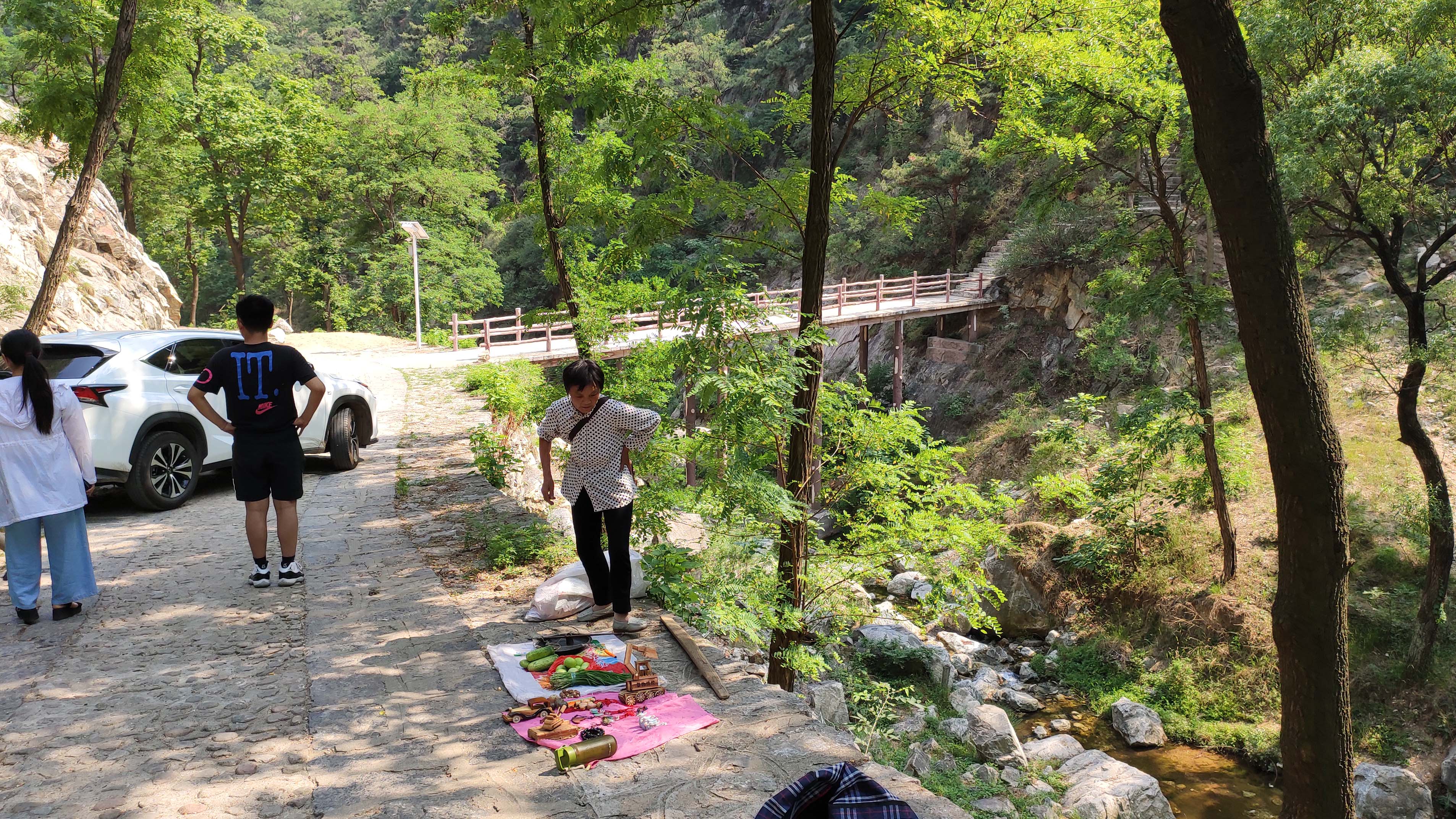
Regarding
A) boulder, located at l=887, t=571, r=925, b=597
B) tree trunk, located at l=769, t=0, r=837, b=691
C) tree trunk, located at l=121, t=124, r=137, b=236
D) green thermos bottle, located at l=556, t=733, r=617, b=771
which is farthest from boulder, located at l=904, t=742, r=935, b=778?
tree trunk, located at l=121, t=124, r=137, b=236

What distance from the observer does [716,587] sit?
16.6 ft

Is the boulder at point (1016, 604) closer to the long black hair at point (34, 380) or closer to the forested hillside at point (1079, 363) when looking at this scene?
the forested hillside at point (1079, 363)

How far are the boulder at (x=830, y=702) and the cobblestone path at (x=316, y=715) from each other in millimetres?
3667

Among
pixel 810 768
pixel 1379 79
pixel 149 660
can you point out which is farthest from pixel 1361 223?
pixel 149 660

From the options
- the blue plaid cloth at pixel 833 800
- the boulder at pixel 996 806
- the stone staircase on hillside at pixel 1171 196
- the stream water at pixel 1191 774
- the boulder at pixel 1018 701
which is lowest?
the stream water at pixel 1191 774

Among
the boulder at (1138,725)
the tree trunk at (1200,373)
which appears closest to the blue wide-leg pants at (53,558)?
the boulder at (1138,725)

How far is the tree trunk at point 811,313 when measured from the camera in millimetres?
5719

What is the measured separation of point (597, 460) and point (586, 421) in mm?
225

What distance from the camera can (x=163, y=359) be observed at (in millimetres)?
7082

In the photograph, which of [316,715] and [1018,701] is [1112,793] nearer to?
[1018,701]

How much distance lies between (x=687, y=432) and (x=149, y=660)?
13.2 feet

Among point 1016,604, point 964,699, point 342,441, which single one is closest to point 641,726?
point 342,441

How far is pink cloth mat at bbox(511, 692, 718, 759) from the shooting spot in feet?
11.7

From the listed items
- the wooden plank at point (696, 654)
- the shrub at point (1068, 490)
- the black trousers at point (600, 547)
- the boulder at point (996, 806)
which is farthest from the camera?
the shrub at point (1068, 490)
